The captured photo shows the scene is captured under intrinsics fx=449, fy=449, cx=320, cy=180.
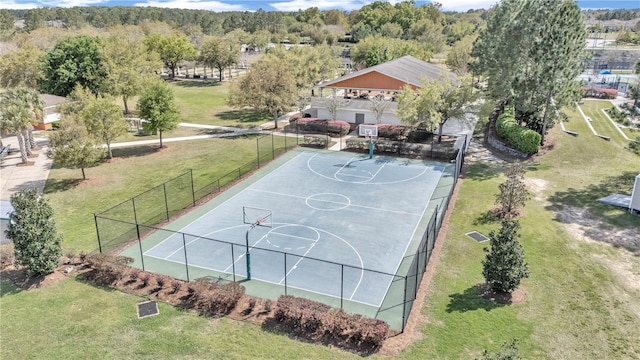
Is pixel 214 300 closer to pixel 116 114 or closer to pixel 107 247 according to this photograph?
pixel 107 247

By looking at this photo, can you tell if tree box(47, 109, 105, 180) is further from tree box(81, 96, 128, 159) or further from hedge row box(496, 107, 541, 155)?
hedge row box(496, 107, 541, 155)

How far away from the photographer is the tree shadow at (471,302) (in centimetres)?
1620

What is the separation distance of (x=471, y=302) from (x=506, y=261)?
1.98 meters

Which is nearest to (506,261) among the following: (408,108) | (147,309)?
(147,309)

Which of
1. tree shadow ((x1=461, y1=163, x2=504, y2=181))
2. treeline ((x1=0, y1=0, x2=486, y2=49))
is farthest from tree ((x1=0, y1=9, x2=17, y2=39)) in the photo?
tree shadow ((x1=461, y1=163, x2=504, y2=181))

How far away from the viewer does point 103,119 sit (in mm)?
31531

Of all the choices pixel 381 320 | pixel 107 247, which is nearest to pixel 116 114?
pixel 107 247

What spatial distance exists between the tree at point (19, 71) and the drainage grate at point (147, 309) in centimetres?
4239

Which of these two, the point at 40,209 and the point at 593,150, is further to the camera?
the point at 593,150

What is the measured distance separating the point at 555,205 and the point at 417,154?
11.7 metres

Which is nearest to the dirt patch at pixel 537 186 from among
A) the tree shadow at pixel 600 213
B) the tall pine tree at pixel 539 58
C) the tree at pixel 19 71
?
the tree shadow at pixel 600 213

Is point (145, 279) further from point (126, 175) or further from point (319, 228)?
point (126, 175)

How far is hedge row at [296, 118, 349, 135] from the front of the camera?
41.3 m

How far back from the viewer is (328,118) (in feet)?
150
